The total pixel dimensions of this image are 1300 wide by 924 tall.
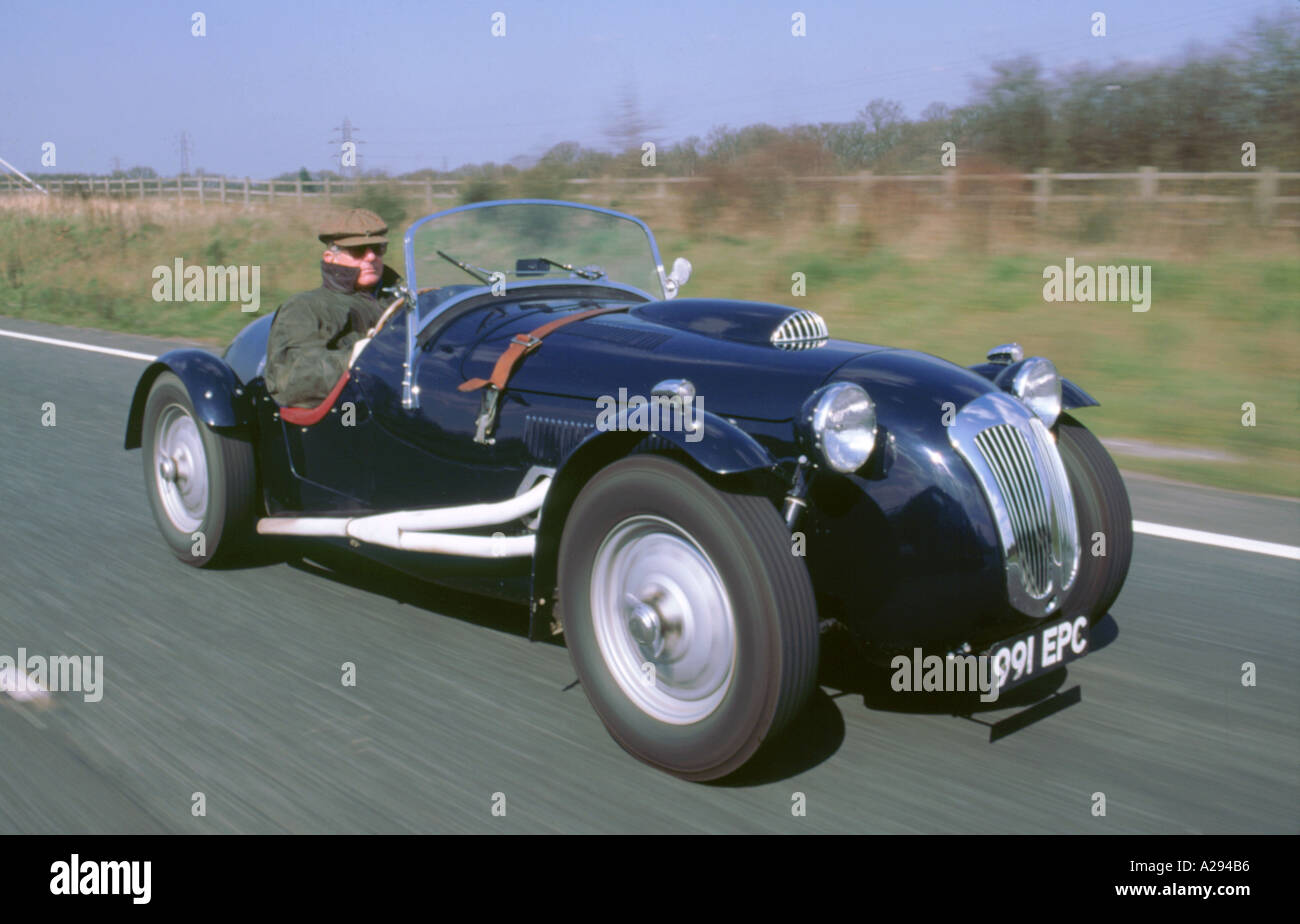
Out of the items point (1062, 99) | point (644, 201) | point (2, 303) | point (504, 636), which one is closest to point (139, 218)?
point (2, 303)

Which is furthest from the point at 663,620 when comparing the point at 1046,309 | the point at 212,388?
the point at 1046,309

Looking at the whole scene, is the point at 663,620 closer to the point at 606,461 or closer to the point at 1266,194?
the point at 606,461

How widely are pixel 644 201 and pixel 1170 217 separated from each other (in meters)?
6.89

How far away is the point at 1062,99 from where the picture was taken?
17.1 metres

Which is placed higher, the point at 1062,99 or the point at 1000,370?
the point at 1062,99

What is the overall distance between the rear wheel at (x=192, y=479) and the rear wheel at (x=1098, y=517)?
10.7 feet

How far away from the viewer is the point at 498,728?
12.5ft

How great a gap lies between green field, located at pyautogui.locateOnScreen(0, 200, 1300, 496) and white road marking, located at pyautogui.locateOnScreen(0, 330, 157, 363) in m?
1.23

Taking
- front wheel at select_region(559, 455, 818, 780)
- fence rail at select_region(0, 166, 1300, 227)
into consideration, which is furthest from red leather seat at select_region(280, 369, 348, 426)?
fence rail at select_region(0, 166, 1300, 227)

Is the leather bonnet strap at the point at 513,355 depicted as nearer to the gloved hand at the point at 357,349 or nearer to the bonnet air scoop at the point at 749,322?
the bonnet air scoop at the point at 749,322

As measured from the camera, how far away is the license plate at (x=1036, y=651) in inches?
137

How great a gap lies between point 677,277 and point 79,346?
9.92m
